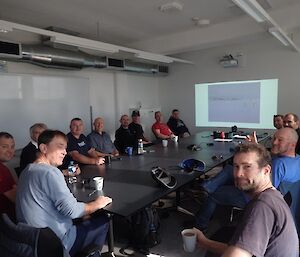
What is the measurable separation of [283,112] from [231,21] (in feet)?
7.79

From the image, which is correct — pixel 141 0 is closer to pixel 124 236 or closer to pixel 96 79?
pixel 96 79

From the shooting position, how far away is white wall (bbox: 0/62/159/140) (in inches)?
222

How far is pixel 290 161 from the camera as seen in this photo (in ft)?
6.70

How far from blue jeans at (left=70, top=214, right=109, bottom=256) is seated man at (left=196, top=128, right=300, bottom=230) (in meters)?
1.19

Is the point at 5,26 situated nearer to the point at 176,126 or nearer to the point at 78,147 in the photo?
the point at 78,147

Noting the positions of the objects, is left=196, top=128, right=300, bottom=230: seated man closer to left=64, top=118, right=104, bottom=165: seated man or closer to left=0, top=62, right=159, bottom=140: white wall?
left=64, top=118, right=104, bottom=165: seated man

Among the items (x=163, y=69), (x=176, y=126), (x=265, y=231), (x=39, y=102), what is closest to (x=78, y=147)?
(x=39, y=102)

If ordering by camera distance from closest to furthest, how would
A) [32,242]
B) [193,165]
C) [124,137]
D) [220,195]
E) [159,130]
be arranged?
[32,242], [220,195], [193,165], [124,137], [159,130]

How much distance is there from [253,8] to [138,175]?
208cm

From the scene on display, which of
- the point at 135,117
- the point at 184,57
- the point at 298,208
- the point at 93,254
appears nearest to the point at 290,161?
the point at 298,208

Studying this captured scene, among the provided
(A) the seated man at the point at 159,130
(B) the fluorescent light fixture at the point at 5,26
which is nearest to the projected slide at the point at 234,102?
(A) the seated man at the point at 159,130

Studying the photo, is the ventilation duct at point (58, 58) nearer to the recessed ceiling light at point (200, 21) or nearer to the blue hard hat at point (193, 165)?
the recessed ceiling light at point (200, 21)

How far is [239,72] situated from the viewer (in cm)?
627

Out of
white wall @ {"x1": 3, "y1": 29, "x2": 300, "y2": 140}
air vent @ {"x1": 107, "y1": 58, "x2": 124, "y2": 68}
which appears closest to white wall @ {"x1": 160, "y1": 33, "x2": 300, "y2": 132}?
white wall @ {"x1": 3, "y1": 29, "x2": 300, "y2": 140}
